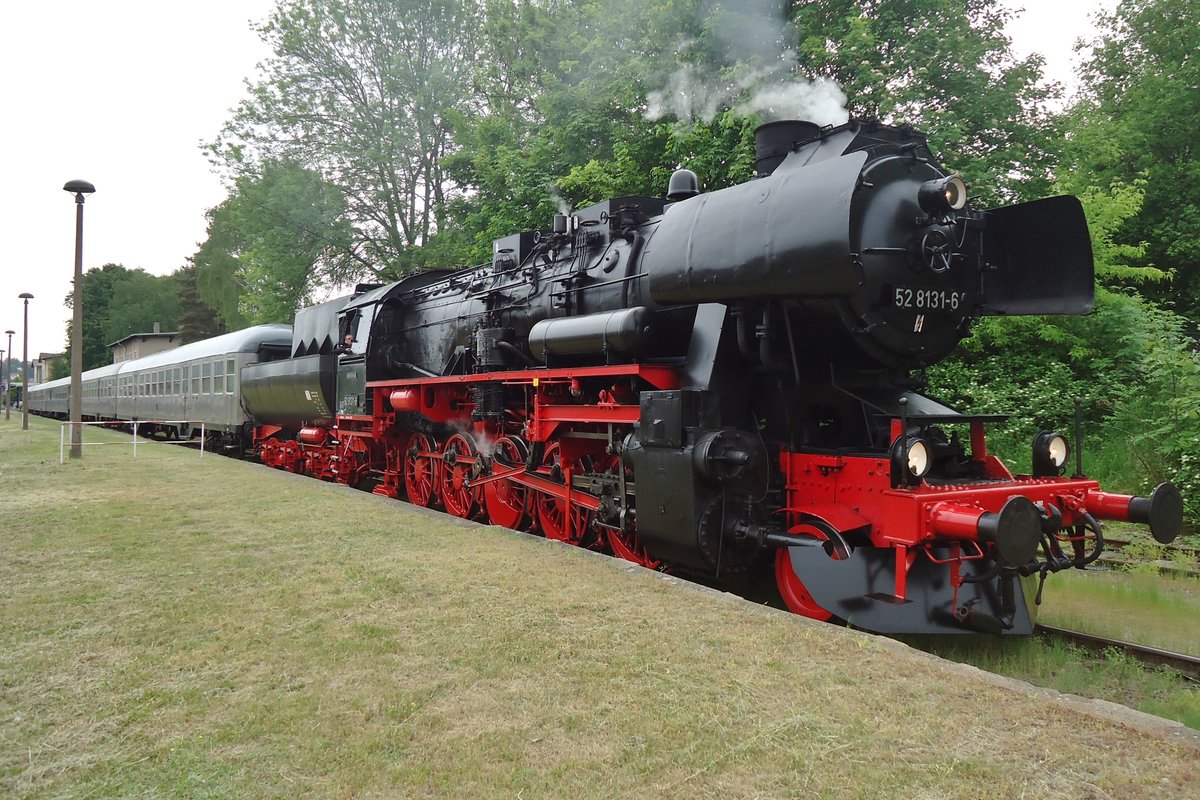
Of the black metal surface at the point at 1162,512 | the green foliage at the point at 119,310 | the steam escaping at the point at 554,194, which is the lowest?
the black metal surface at the point at 1162,512

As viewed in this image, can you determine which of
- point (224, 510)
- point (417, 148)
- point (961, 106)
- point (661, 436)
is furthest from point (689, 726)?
point (417, 148)

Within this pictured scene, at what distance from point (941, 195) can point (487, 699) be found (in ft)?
13.6

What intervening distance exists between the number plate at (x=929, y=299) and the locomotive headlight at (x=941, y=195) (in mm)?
545

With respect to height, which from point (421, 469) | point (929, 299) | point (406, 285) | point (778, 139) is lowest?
point (421, 469)

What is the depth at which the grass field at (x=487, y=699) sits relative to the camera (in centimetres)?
274

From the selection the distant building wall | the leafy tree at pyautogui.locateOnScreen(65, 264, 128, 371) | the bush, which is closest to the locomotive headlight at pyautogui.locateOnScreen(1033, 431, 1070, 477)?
the bush

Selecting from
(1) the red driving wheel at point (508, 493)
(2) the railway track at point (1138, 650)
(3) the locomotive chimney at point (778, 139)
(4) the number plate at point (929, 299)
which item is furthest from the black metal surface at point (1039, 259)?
(1) the red driving wheel at point (508, 493)

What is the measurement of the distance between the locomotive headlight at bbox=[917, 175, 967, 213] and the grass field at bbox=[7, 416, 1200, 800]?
283 cm

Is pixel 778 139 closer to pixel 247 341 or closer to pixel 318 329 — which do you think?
pixel 318 329

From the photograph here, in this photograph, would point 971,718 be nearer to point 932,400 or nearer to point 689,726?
point 689,726

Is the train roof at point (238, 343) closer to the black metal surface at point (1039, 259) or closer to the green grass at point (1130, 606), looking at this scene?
the black metal surface at point (1039, 259)

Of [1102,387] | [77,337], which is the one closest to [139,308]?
[77,337]

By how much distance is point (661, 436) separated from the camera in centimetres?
567

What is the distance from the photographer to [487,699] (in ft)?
11.2
